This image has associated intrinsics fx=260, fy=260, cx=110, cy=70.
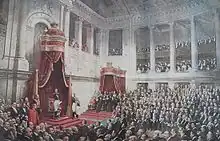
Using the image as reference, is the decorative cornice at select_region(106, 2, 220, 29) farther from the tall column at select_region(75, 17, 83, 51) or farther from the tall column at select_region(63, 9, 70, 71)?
the tall column at select_region(63, 9, 70, 71)

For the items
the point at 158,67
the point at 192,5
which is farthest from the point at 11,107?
the point at 192,5

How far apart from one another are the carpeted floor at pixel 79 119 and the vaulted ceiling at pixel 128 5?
129cm

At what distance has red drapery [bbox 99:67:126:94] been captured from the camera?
325cm

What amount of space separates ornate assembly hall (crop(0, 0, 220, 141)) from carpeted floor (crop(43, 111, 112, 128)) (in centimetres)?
1

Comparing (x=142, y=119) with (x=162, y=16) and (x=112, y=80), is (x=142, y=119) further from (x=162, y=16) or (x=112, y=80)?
(x=162, y=16)

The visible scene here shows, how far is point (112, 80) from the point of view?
10.8ft

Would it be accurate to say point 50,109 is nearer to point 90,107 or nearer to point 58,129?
point 58,129

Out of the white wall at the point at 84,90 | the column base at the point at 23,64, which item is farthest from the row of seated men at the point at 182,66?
the column base at the point at 23,64

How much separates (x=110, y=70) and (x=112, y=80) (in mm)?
136

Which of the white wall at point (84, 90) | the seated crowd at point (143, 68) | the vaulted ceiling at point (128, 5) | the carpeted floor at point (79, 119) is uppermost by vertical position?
the vaulted ceiling at point (128, 5)

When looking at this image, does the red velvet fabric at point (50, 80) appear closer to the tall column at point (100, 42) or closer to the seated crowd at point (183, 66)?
the tall column at point (100, 42)

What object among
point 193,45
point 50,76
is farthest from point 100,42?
point 193,45

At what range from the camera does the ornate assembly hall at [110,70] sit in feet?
9.70

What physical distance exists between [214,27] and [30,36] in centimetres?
231
